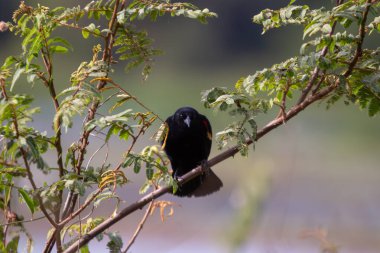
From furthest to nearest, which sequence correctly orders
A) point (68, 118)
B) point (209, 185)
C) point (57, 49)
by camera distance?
point (209, 185) → point (57, 49) → point (68, 118)

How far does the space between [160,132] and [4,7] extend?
7879mm

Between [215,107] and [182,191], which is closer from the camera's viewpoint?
[215,107]

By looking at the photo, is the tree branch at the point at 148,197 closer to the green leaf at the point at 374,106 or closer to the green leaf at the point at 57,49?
the green leaf at the point at 374,106

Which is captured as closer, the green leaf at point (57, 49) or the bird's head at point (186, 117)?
the green leaf at point (57, 49)

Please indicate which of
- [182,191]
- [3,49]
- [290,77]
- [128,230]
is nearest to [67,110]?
[290,77]

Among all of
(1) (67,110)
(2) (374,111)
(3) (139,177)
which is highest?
(1) (67,110)

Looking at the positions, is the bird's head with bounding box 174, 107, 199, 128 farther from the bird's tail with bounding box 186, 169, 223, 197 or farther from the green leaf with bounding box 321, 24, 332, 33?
the green leaf with bounding box 321, 24, 332, 33

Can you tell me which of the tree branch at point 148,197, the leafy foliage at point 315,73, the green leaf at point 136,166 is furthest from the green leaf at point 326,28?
the green leaf at point 136,166

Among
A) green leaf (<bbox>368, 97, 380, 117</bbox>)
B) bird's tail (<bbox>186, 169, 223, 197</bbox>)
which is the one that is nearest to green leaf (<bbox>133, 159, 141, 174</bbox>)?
green leaf (<bbox>368, 97, 380, 117</bbox>)

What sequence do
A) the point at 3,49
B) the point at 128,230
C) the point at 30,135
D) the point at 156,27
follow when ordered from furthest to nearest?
the point at 156,27
the point at 3,49
the point at 128,230
the point at 30,135

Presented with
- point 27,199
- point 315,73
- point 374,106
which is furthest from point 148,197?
point 374,106

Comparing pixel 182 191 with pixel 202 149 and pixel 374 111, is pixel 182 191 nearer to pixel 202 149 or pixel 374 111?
pixel 202 149

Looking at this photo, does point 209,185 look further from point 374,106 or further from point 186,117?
point 374,106

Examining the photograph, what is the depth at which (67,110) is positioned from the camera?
156cm
